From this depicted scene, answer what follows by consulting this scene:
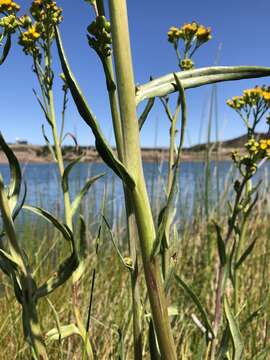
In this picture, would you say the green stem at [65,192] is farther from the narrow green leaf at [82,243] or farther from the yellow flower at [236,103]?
the yellow flower at [236,103]

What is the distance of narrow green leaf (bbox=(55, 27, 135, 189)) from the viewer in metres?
0.60

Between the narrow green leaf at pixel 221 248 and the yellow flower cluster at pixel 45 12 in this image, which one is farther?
the narrow green leaf at pixel 221 248

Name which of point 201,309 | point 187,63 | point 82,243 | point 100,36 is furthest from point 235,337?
point 187,63

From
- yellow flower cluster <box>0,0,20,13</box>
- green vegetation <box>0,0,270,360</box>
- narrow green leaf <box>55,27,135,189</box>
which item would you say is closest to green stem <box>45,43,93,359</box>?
green vegetation <box>0,0,270,360</box>

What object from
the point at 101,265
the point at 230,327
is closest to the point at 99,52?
the point at 230,327

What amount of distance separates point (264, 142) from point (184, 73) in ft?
2.72

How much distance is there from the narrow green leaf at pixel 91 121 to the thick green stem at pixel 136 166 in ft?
0.07

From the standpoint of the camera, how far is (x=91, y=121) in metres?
0.62

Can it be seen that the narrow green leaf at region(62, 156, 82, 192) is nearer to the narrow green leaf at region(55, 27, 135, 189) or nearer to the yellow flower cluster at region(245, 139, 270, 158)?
the narrow green leaf at region(55, 27, 135, 189)

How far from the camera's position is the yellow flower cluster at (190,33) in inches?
61.1

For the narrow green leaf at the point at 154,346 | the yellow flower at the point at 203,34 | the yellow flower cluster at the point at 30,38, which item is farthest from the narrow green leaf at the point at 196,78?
the yellow flower at the point at 203,34

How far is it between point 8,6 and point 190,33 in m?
0.70

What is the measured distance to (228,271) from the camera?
1327 millimetres

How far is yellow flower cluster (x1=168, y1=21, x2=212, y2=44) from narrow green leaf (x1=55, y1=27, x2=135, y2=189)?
104 centimetres
